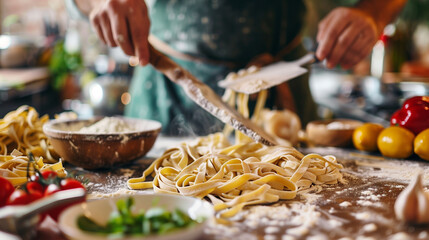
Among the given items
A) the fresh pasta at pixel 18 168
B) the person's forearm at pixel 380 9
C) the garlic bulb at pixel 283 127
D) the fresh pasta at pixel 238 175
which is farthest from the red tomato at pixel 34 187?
the person's forearm at pixel 380 9

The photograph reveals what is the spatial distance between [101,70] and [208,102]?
489 cm

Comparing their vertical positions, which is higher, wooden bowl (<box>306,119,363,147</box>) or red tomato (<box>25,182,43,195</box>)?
red tomato (<box>25,182,43,195</box>)

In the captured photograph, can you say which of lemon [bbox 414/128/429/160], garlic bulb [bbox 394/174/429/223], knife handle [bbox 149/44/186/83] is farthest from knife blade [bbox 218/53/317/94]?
garlic bulb [bbox 394/174/429/223]

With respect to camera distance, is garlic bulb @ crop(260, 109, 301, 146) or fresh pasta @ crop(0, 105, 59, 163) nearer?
fresh pasta @ crop(0, 105, 59, 163)

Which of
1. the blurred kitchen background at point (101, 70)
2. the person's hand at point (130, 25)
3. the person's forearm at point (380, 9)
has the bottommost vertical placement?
the blurred kitchen background at point (101, 70)

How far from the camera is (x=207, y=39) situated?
8.24 ft

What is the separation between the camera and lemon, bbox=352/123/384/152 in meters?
1.98

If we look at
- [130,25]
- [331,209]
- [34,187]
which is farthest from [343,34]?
[34,187]

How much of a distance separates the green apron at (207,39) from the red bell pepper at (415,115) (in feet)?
3.04

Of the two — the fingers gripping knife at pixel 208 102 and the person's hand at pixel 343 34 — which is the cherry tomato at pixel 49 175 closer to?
the fingers gripping knife at pixel 208 102

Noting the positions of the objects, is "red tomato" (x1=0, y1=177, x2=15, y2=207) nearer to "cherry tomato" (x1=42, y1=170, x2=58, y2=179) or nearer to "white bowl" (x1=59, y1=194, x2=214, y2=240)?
"cherry tomato" (x1=42, y1=170, x2=58, y2=179)

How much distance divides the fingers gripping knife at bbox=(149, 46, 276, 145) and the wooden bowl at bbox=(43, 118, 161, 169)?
230 millimetres

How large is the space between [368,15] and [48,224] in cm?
202

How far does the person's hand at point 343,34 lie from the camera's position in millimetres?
2195
